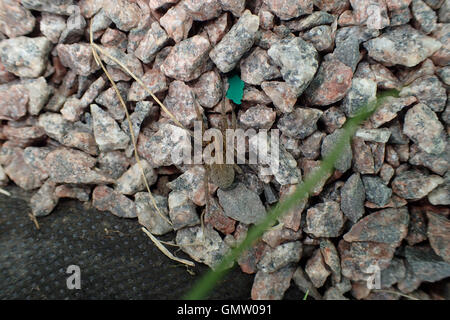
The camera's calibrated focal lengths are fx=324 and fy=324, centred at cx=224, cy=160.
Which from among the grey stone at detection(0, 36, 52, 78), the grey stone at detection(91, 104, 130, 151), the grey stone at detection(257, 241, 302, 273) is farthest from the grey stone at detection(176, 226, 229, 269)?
the grey stone at detection(0, 36, 52, 78)

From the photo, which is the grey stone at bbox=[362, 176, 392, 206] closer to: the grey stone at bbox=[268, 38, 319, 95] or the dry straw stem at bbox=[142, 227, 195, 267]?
the grey stone at bbox=[268, 38, 319, 95]

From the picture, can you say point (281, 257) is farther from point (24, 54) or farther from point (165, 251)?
point (24, 54)

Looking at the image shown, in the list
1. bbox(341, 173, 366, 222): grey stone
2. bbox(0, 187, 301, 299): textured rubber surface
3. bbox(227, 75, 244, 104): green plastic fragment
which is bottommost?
bbox(0, 187, 301, 299): textured rubber surface

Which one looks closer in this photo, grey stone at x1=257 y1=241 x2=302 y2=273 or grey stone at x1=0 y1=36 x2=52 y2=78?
grey stone at x1=257 y1=241 x2=302 y2=273

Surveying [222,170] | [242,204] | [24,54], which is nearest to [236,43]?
[222,170]

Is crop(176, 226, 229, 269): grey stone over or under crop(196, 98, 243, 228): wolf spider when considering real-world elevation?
under

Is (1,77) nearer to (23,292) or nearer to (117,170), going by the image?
(117,170)
